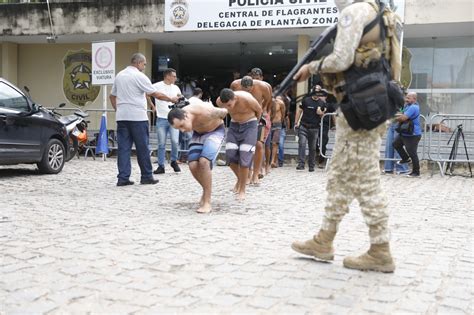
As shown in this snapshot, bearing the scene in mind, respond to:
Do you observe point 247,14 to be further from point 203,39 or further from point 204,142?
point 204,142

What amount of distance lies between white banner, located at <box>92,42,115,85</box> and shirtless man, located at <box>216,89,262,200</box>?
5.70 m

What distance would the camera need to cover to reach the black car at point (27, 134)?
332 inches

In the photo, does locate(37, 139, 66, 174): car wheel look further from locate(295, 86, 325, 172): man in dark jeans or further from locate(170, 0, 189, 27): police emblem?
locate(170, 0, 189, 27): police emblem

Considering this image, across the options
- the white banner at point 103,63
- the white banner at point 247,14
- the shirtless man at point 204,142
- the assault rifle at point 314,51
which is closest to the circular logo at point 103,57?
the white banner at point 103,63

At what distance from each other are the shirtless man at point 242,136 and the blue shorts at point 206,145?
2.56 ft

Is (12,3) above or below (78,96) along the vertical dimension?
above

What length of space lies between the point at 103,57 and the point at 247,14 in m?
4.03

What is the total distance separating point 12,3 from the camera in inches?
641

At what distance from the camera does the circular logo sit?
39.4ft

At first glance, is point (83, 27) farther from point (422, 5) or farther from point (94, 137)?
point (422, 5)

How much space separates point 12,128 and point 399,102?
6.82 m

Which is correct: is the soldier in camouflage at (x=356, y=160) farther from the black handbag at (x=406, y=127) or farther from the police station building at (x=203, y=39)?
the police station building at (x=203, y=39)

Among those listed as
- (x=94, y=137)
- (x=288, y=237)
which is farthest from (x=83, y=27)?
(x=288, y=237)

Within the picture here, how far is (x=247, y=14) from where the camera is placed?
13.8 metres
